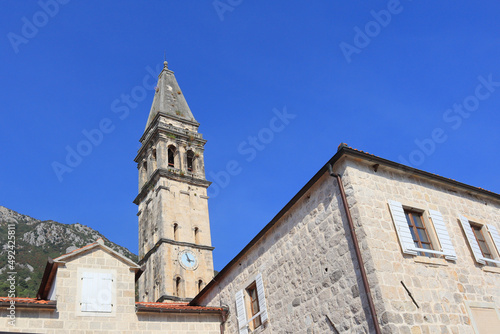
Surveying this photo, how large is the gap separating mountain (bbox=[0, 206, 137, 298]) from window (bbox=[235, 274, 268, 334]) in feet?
113

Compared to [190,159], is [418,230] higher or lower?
lower

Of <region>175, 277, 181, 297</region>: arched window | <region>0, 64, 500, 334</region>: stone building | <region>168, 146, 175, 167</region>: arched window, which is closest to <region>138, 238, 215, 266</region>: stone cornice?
<region>175, 277, 181, 297</region>: arched window

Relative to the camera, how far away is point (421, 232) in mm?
11586

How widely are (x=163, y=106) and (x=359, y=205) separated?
99.3 ft

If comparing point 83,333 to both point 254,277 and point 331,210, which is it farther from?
point 331,210

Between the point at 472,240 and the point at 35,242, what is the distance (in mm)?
58548

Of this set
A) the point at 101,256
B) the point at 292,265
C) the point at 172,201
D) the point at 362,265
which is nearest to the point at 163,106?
the point at 172,201

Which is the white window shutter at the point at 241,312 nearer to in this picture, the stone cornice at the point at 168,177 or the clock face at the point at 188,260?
the clock face at the point at 188,260

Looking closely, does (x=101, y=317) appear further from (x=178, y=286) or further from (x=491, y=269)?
(x=178, y=286)

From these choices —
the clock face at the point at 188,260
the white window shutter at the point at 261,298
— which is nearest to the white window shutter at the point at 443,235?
the white window shutter at the point at 261,298

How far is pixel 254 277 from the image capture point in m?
14.3

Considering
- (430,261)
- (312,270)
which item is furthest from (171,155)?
(430,261)

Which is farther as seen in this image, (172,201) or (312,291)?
(172,201)

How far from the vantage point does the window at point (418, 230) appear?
37.0 feet
